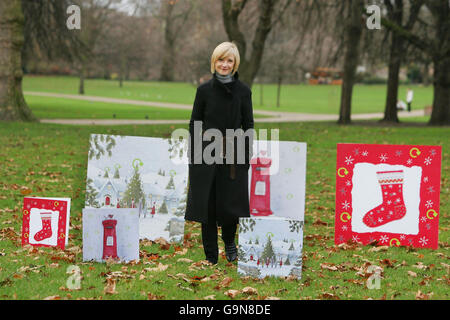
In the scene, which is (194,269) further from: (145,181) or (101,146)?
(101,146)

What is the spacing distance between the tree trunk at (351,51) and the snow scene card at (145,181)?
17.2m

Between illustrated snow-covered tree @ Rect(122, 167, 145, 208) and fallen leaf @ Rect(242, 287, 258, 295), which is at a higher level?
illustrated snow-covered tree @ Rect(122, 167, 145, 208)

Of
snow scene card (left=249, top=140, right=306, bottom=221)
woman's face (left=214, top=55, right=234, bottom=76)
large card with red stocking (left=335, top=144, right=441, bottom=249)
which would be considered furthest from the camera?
snow scene card (left=249, top=140, right=306, bottom=221)

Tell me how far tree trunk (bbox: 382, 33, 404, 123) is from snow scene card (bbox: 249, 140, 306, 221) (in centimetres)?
1850

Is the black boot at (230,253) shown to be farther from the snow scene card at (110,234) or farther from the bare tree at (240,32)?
the bare tree at (240,32)

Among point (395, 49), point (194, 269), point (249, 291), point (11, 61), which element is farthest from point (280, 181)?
point (395, 49)

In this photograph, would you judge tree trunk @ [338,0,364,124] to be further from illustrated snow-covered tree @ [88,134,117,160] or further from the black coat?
the black coat

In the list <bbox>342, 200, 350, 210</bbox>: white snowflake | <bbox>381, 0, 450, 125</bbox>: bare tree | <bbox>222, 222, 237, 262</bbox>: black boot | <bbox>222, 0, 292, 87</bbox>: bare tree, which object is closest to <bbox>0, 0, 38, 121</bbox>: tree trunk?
<bbox>222, 0, 292, 87</bbox>: bare tree

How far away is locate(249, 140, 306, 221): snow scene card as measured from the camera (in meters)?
7.74

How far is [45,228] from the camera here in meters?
6.66

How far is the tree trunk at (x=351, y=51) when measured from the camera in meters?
22.9

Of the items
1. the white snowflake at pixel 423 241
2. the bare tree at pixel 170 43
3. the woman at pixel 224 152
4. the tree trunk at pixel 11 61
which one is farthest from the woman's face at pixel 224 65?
the bare tree at pixel 170 43

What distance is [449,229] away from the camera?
8180 mm
